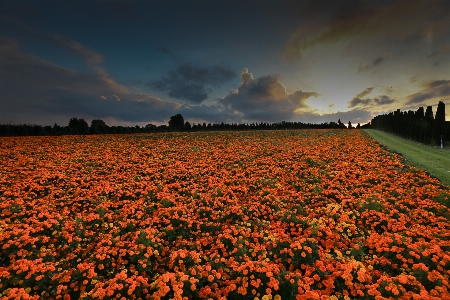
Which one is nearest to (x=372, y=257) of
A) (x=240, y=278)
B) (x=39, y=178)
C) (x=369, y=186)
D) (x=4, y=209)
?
(x=240, y=278)

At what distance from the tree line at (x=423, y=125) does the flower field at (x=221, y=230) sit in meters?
23.4

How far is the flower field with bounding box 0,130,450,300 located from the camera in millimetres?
5371

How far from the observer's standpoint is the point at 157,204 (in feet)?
35.1

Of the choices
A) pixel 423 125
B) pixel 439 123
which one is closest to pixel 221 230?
pixel 439 123

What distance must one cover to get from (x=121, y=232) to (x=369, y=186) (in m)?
12.8

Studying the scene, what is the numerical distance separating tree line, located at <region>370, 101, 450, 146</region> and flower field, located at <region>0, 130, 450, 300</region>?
2339 cm

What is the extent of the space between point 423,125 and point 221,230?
41.7 m

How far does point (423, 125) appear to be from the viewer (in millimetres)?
35875

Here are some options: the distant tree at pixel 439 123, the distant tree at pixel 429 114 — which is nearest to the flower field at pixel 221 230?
the distant tree at pixel 439 123

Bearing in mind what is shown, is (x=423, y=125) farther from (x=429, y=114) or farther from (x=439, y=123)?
(x=439, y=123)

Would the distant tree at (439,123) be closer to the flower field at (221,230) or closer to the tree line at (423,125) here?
the tree line at (423,125)

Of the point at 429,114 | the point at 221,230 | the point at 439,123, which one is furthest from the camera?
the point at 429,114

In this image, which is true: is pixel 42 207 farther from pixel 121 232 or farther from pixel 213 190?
pixel 213 190

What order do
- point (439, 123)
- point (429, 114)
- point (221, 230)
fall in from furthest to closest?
point (429, 114)
point (439, 123)
point (221, 230)
